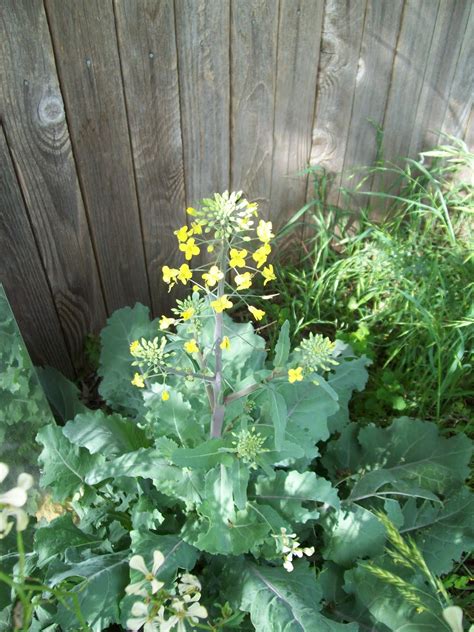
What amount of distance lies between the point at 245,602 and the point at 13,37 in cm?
201

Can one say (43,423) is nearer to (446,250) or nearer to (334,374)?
(334,374)

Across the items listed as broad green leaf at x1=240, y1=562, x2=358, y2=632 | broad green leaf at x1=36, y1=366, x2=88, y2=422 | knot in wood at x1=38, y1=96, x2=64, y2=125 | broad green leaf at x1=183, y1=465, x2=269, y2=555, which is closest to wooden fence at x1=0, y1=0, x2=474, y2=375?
knot in wood at x1=38, y1=96, x2=64, y2=125

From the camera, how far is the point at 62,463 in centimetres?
207

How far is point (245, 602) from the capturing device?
6.07 feet

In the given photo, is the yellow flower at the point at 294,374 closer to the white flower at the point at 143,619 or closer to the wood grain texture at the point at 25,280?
the white flower at the point at 143,619

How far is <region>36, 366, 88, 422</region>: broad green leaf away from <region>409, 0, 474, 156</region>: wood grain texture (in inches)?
93.1


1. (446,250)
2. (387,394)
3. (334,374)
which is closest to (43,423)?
(334,374)

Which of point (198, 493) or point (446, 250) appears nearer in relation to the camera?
point (198, 493)

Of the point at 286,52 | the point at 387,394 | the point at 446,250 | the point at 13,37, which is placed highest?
the point at 13,37

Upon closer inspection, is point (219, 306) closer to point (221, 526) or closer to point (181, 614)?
point (181, 614)

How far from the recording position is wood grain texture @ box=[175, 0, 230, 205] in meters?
2.18

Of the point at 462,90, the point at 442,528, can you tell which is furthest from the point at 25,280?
the point at 462,90

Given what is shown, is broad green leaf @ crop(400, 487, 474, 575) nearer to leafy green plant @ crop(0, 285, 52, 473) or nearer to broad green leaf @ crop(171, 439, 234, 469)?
broad green leaf @ crop(171, 439, 234, 469)

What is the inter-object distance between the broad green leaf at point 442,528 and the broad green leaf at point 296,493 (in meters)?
0.43
